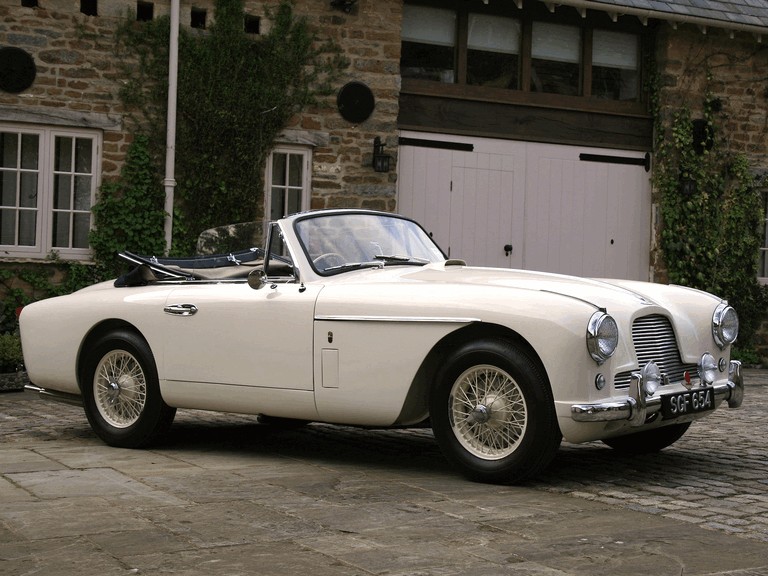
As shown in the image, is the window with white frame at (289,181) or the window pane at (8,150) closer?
the window pane at (8,150)

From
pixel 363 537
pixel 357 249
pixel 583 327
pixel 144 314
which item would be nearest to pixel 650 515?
pixel 583 327

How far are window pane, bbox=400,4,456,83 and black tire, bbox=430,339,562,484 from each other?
30.9 feet

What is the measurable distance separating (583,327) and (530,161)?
10060 millimetres

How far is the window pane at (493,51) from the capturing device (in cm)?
1520

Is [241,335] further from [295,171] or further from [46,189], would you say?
[295,171]

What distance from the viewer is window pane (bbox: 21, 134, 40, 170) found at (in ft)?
42.8

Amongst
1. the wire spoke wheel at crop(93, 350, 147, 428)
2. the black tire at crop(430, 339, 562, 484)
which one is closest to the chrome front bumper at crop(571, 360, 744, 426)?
the black tire at crop(430, 339, 562, 484)

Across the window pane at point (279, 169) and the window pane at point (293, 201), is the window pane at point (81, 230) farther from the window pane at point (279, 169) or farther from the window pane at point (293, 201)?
the window pane at point (293, 201)

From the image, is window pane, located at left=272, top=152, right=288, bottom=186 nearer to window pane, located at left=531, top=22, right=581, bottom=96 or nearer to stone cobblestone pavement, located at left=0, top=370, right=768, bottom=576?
window pane, located at left=531, top=22, right=581, bottom=96

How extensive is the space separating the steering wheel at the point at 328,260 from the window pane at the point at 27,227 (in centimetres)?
721

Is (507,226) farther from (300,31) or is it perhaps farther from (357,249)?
(357,249)

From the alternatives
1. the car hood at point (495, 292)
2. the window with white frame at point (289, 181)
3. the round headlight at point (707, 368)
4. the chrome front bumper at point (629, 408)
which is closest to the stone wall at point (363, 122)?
the window with white frame at point (289, 181)

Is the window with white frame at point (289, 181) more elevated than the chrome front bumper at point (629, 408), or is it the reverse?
the window with white frame at point (289, 181)

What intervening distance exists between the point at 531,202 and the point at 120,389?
9.03 m
